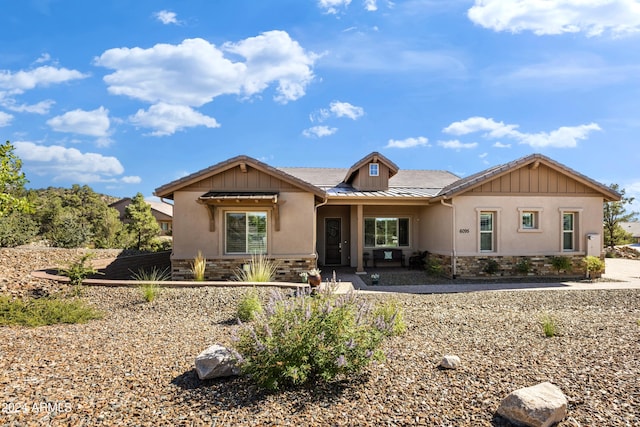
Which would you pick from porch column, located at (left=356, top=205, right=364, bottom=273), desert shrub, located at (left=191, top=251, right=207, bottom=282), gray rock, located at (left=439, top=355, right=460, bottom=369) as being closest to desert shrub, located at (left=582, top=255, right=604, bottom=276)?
porch column, located at (left=356, top=205, right=364, bottom=273)

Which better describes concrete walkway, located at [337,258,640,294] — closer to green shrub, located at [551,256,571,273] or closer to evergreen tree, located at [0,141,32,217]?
green shrub, located at [551,256,571,273]

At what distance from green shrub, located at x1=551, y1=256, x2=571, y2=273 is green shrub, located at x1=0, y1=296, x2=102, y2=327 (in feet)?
46.2

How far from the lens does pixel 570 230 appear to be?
44.4 feet

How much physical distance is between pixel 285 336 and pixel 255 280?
6.12 m

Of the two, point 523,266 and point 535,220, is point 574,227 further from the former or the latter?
point 523,266

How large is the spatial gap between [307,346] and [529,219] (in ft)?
41.2

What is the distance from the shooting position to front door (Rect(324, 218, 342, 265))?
51.6ft

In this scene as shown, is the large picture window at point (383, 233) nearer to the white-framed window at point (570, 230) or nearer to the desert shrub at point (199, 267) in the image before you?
the white-framed window at point (570, 230)

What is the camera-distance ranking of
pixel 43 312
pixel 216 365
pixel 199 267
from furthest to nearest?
1. pixel 199 267
2. pixel 43 312
3. pixel 216 365

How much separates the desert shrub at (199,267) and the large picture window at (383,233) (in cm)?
714

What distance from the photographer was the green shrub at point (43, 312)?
242 inches

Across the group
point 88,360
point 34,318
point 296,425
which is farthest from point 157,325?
point 296,425

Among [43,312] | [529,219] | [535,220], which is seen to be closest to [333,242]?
[529,219]

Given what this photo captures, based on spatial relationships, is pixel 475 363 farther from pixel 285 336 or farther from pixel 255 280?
pixel 255 280
